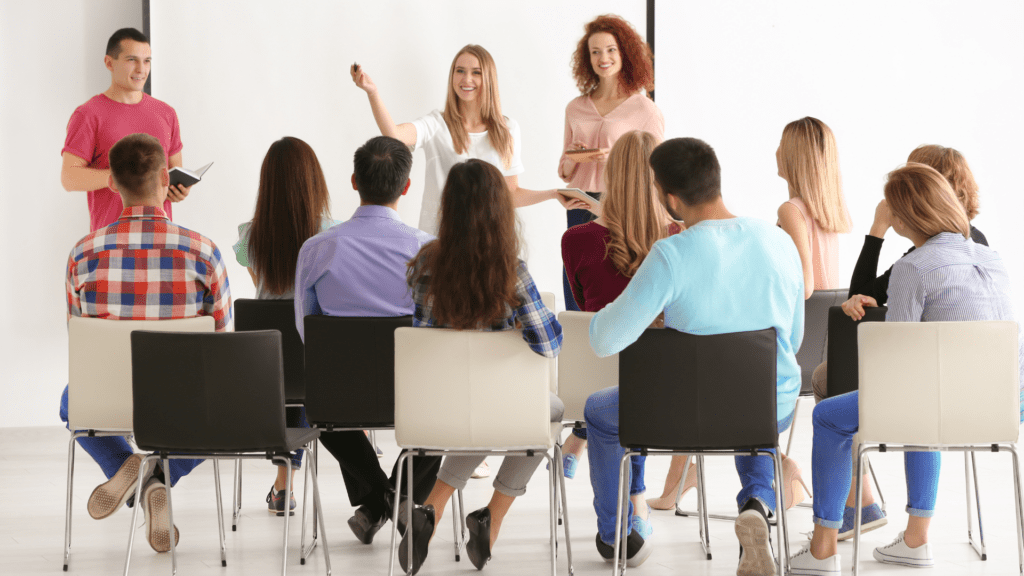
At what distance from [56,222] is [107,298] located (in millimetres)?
2126

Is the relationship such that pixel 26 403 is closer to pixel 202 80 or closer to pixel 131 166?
pixel 202 80

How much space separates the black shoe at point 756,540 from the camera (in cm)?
270

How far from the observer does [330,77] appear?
515 cm

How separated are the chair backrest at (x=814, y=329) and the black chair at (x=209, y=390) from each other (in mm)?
1901

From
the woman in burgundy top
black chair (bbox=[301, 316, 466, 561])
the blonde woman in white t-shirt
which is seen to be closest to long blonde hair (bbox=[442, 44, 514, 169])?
the blonde woman in white t-shirt

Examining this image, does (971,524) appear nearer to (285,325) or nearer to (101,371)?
(285,325)

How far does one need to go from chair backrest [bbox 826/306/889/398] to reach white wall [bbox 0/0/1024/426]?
2.47 metres

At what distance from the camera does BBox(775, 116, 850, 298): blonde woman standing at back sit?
146 inches

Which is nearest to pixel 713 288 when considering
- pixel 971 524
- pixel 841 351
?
pixel 841 351

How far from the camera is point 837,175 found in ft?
12.4

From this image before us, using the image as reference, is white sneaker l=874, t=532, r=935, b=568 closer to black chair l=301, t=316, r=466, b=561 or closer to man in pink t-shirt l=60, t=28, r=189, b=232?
black chair l=301, t=316, r=466, b=561

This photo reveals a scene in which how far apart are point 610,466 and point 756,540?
459mm

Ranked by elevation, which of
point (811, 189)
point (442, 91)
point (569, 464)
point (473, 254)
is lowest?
point (569, 464)

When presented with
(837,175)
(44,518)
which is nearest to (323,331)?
(44,518)
